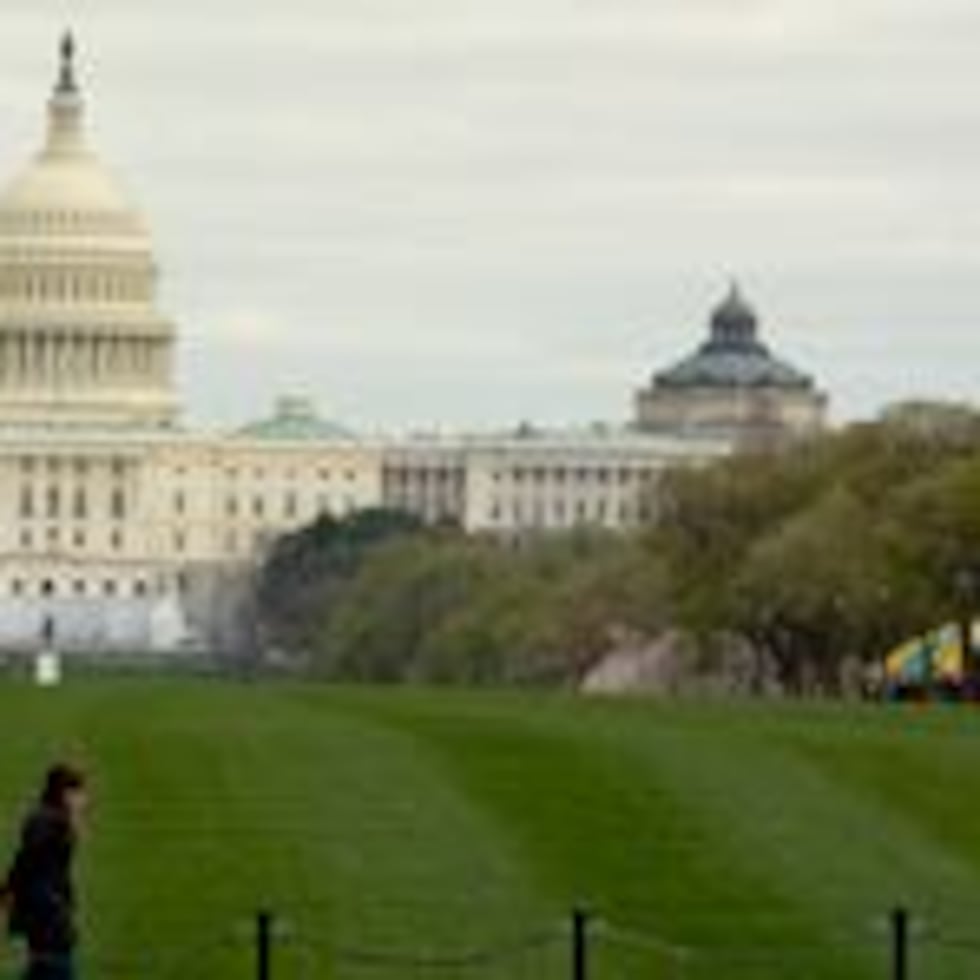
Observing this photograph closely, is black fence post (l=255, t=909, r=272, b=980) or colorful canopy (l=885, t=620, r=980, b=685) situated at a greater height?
colorful canopy (l=885, t=620, r=980, b=685)

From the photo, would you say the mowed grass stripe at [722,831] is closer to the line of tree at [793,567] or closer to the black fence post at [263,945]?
the black fence post at [263,945]

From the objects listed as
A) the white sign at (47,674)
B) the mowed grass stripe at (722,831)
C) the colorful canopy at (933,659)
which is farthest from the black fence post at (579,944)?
the colorful canopy at (933,659)

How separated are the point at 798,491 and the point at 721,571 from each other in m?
4.63

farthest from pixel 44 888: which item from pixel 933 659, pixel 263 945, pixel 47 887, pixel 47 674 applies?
pixel 47 674

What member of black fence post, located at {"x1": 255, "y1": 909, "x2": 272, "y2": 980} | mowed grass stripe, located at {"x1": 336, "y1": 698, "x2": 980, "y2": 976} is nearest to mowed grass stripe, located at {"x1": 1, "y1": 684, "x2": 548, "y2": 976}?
mowed grass stripe, located at {"x1": 336, "y1": 698, "x2": 980, "y2": 976}

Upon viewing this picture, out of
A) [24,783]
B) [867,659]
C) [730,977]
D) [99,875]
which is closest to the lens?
[730,977]

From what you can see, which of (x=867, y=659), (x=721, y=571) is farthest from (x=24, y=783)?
(x=721, y=571)

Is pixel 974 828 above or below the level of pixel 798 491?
below

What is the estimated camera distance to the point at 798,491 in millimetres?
160000

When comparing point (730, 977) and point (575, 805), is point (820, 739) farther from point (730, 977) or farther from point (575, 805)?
point (730, 977)

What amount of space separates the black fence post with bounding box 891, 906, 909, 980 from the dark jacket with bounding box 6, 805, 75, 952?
16.4ft

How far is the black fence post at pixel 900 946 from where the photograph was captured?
43.4 meters

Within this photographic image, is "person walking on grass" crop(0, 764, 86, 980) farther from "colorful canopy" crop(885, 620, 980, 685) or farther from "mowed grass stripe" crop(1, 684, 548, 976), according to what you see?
"colorful canopy" crop(885, 620, 980, 685)

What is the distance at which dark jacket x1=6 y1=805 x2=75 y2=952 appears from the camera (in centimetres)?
4322
